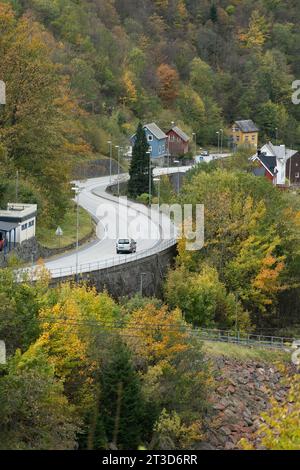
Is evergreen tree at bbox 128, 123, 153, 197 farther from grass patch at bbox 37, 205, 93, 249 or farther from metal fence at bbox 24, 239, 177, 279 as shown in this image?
metal fence at bbox 24, 239, 177, 279

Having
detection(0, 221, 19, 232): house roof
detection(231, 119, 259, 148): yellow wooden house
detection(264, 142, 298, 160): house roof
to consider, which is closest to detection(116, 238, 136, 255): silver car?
detection(0, 221, 19, 232): house roof

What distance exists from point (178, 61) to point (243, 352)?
85.2 m

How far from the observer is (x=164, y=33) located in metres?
125

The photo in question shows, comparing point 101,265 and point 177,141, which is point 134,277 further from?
point 177,141

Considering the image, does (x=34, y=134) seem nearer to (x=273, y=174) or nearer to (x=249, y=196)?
(x=249, y=196)

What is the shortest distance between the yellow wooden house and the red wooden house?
14.2 metres

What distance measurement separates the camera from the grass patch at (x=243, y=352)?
35.9 meters

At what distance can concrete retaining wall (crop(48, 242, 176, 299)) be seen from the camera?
38.2 metres

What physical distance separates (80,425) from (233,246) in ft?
67.3

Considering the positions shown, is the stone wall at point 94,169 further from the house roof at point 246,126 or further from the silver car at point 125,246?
the house roof at point 246,126

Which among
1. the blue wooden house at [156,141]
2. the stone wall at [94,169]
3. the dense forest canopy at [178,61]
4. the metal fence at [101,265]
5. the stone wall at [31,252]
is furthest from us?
the dense forest canopy at [178,61]

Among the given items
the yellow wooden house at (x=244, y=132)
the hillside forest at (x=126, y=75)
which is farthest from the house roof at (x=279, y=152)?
the yellow wooden house at (x=244, y=132)

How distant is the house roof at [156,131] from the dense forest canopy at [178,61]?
196 centimetres
